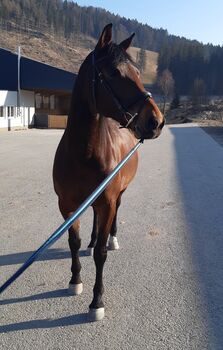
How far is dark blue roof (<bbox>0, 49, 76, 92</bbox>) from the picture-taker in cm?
3466

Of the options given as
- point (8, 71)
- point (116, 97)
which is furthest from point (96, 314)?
point (8, 71)

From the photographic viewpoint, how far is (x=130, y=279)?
4031mm

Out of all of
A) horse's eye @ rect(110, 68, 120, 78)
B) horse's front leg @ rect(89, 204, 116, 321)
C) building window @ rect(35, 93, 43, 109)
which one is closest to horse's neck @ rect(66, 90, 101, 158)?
horse's eye @ rect(110, 68, 120, 78)

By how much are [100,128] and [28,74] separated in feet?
110

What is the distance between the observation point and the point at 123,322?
3.25 metres

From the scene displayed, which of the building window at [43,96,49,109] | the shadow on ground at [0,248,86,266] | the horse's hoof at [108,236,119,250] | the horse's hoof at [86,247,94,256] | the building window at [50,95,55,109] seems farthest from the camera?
the building window at [50,95,55,109]

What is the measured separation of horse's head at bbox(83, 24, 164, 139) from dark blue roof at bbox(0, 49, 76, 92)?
32.8 meters

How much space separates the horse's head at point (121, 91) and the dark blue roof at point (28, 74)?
32792mm

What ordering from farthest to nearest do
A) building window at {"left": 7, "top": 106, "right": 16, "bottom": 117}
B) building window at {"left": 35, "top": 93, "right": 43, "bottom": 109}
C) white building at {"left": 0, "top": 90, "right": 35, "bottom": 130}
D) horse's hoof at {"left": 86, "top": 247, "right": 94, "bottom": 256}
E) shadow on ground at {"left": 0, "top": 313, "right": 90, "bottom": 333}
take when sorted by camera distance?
1. building window at {"left": 35, "top": 93, "right": 43, "bottom": 109}
2. building window at {"left": 7, "top": 106, "right": 16, "bottom": 117}
3. white building at {"left": 0, "top": 90, "right": 35, "bottom": 130}
4. horse's hoof at {"left": 86, "top": 247, "right": 94, "bottom": 256}
5. shadow on ground at {"left": 0, "top": 313, "right": 90, "bottom": 333}

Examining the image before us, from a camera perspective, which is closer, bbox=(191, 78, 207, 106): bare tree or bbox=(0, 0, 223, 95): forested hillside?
bbox=(191, 78, 207, 106): bare tree

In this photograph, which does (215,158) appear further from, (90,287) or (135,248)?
(90,287)

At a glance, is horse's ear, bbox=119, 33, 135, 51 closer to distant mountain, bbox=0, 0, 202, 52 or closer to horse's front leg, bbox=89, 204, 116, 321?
horse's front leg, bbox=89, 204, 116, 321

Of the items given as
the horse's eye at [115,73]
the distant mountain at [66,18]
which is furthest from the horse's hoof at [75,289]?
the distant mountain at [66,18]

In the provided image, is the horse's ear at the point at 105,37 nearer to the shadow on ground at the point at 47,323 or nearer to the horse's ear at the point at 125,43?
the horse's ear at the point at 125,43
